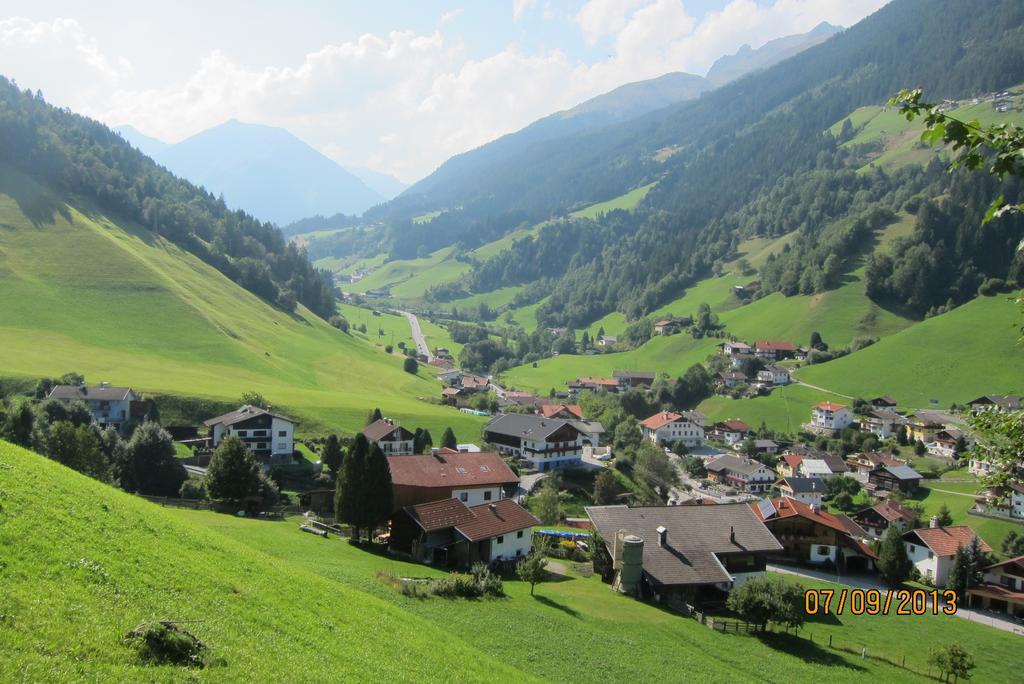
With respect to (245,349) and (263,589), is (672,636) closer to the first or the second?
(263,589)

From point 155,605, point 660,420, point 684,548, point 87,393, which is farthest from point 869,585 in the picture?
point 87,393

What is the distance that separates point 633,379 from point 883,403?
165ft

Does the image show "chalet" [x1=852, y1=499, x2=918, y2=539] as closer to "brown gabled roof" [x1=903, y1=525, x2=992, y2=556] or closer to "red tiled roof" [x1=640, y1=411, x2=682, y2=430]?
"brown gabled roof" [x1=903, y1=525, x2=992, y2=556]

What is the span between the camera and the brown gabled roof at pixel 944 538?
6169 centimetres

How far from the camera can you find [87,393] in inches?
2894

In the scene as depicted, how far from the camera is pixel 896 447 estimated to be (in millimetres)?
105375

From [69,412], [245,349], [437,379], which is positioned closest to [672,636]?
[69,412]

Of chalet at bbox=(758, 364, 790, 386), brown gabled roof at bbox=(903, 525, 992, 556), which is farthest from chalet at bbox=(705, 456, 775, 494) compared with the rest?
chalet at bbox=(758, 364, 790, 386)

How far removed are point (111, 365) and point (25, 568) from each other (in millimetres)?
89387

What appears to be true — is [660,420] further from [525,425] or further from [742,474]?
[525,425]

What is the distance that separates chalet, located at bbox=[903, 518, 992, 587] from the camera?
200ft

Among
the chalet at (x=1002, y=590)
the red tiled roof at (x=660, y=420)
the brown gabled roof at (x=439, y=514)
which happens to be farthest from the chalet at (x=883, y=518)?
the brown gabled roof at (x=439, y=514)

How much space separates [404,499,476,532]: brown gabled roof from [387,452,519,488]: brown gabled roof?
33.6 feet

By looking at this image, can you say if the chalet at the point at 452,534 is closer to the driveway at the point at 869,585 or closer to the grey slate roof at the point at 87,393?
the driveway at the point at 869,585
